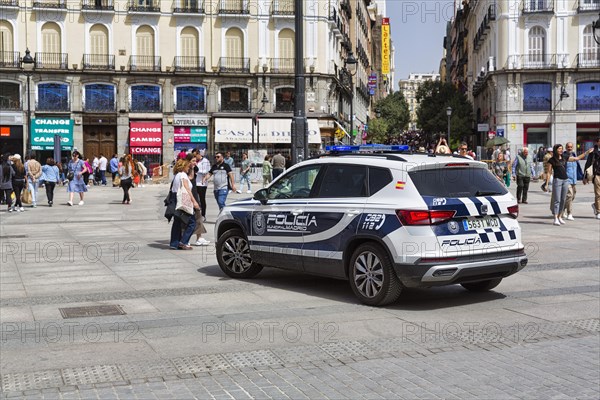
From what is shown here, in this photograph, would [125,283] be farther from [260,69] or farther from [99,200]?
[260,69]

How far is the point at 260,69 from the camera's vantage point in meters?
51.5

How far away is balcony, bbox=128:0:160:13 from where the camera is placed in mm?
50562

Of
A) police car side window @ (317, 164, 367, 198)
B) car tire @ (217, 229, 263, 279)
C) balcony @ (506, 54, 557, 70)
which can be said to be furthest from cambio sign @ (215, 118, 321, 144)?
police car side window @ (317, 164, 367, 198)

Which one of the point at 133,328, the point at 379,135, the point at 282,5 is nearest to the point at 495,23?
the point at 282,5

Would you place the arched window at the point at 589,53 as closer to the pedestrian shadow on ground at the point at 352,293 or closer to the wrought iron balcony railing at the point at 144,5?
the wrought iron balcony railing at the point at 144,5

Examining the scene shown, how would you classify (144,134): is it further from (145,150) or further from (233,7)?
(233,7)

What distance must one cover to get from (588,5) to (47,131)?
36675mm

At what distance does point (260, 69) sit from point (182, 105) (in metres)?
5.60

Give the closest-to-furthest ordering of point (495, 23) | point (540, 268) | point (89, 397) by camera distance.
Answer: point (89, 397) < point (540, 268) < point (495, 23)

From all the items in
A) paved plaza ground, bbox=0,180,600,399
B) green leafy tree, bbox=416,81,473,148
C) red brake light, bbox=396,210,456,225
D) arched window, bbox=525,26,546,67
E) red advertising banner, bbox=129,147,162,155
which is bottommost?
paved plaza ground, bbox=0,180,600,399

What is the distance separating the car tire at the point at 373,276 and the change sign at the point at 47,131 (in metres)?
42.8

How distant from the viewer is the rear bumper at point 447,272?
8492 millimetres

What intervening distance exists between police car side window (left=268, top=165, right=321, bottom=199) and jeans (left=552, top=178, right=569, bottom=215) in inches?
382

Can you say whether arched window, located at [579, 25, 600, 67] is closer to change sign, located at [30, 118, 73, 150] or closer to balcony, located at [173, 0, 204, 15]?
balcony, located at [173, 0, 204, 15]
